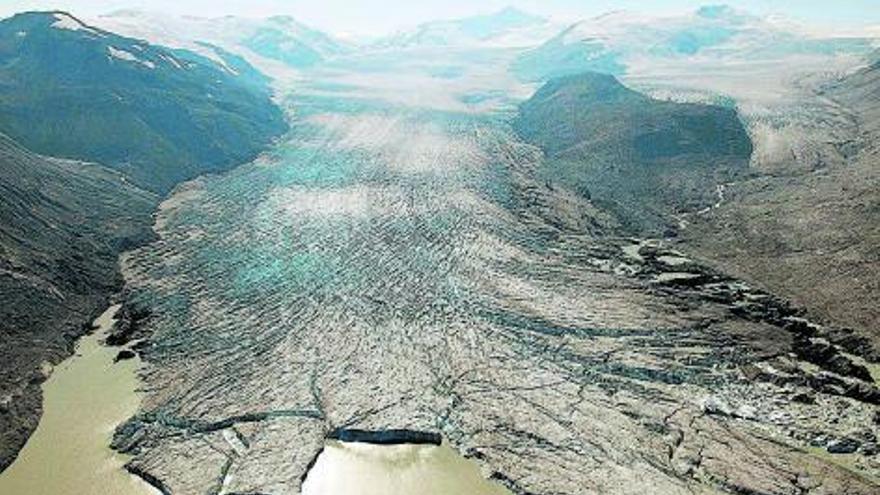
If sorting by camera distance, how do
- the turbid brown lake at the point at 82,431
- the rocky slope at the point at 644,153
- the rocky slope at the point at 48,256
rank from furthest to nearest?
1. the rocky slope at the point at 644,153
2. the rocky slope at the point at 48,256
3. the turbid brown lake at the point at 82,431

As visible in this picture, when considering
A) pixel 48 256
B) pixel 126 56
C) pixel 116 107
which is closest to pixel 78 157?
pixel 116 107

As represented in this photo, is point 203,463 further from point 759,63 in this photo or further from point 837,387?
point 759,63

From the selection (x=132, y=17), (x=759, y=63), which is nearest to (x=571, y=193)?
(x=759, y=63)

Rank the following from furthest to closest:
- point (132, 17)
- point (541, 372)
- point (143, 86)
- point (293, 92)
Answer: point (132, 17) < point (293, 92) < point (143, 86) < point (541, 372)

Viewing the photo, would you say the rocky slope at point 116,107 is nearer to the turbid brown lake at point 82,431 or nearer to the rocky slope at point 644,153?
the turbid brown lake at point 82,431

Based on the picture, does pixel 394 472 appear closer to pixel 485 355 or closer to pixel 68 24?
pixel 485 355

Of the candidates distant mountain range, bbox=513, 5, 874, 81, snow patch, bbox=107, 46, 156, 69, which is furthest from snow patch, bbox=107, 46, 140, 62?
distant mountain range, bbox=513, 5, 874, 81

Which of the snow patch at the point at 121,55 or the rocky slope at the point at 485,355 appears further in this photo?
the snow patch at the point at 121,55

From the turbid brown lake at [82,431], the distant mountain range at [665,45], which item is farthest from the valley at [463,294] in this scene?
the distant mountain range at [665,45]
